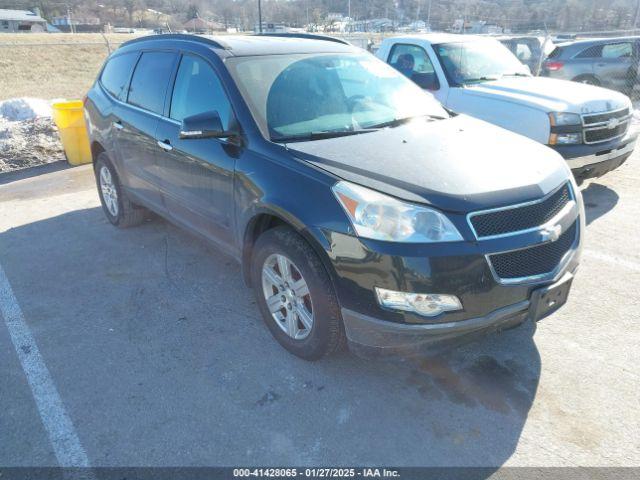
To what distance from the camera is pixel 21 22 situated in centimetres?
6888

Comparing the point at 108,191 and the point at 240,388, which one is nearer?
the point at 240,388

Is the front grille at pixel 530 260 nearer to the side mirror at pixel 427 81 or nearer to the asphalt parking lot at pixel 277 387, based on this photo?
the asphalt parking lot at pixel 277 387

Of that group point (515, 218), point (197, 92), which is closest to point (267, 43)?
point (197, 92)

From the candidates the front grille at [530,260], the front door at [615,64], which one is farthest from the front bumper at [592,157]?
the front door at [615,64]

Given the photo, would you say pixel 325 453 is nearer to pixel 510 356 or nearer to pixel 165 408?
pixel 165 408

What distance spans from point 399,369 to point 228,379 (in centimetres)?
104

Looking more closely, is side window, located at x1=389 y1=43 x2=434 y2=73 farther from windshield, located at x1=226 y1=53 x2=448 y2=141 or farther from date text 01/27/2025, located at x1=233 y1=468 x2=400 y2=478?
date text 01/27/2025, located at x1=233 y1=468 x2=400 y2=478

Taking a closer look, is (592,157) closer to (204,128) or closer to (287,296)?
(287,296)

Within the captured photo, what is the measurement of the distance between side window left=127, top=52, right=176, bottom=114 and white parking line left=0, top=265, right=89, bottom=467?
196 centimetres

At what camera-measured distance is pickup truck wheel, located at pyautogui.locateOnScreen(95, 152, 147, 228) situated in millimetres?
5254

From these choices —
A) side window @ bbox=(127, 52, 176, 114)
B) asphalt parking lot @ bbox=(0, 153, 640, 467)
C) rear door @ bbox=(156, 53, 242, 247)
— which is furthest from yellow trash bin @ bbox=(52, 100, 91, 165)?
rear door @ bbox=(156, 53, 242, 247)

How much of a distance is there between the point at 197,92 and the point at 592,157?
4.13m

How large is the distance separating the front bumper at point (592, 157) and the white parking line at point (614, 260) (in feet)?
3.84

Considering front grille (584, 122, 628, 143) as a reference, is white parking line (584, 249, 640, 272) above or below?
below
